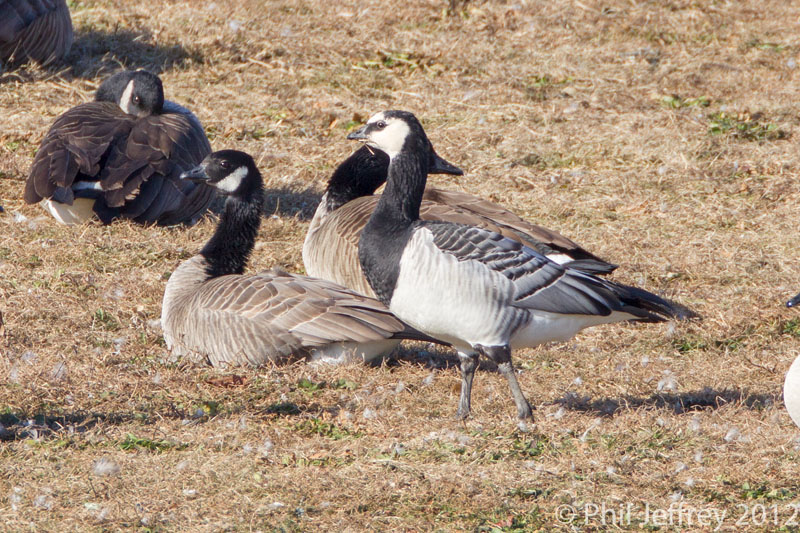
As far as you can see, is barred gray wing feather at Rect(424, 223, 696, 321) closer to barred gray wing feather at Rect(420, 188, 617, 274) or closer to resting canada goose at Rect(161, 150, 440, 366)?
barred gray wing feather at Rect(420, 188, 617, 274)

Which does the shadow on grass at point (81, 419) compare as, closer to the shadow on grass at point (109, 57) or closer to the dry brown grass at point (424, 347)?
the dry brown grass at point (424, 347)

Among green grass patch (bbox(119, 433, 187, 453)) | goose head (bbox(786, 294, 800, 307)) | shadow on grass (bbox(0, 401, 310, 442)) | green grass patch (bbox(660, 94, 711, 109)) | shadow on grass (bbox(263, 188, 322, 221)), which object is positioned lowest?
shadow on grass (bbox(0, 401, 310, 442))

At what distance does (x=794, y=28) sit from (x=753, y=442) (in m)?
9.38

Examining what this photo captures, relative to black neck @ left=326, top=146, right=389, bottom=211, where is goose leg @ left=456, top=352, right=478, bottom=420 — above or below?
below

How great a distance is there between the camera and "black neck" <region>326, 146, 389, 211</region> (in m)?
7.75

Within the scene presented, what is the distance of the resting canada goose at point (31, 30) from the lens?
10469mm

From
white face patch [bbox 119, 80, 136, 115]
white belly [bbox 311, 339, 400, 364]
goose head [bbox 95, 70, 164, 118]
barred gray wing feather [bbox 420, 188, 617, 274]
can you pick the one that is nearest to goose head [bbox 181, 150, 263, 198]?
barred gray wing feather [bbox 420, 188, 617, 274]

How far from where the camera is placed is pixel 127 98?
29.3ft

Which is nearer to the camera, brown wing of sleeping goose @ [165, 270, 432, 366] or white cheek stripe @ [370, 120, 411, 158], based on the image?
white cheek stripe @ [370, 120, 411, 158]

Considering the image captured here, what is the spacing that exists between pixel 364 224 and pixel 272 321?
145 centimetres

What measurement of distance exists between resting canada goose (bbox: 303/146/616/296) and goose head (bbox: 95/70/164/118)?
2017 mm

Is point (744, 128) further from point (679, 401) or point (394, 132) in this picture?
point (394, 132)

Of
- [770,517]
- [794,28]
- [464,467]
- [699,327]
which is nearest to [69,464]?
[464,467]

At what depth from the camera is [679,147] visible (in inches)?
380
